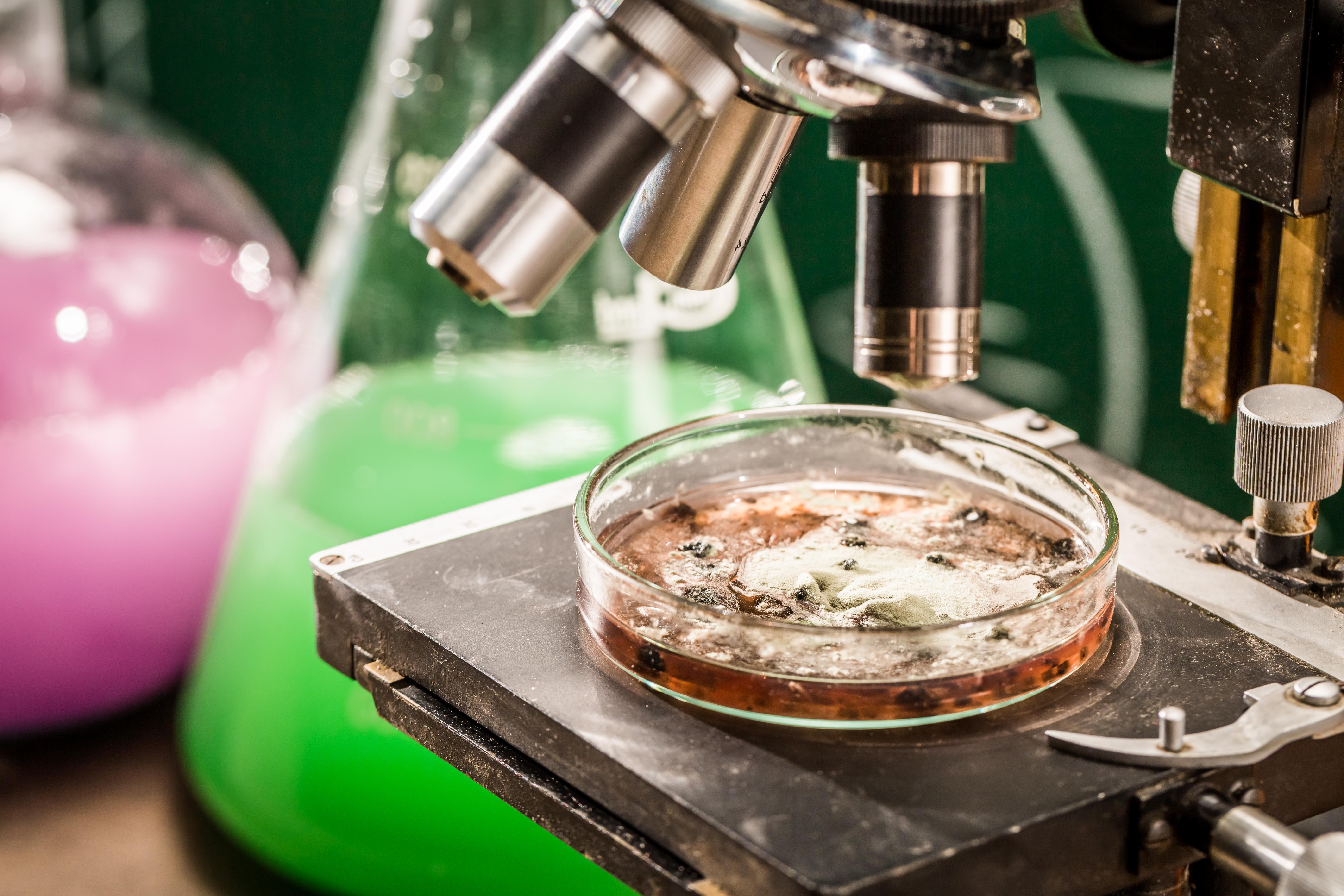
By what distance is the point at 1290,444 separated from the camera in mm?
772

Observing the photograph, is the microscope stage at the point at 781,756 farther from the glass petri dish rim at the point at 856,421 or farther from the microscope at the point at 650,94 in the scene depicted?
the microscope at the point at 650,94

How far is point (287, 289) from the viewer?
209 centimetres

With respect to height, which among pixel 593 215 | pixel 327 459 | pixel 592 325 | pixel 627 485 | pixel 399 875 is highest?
pixel 593 215

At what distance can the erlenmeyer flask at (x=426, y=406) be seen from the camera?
4.87 feet

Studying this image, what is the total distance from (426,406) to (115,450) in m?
0.47

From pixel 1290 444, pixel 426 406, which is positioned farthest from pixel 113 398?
pixel 1290 444

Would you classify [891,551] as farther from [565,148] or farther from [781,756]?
[565,148]

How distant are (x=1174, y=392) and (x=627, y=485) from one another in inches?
37.4

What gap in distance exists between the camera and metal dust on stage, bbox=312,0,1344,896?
2.01ft

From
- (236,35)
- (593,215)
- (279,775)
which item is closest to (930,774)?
(593,215)

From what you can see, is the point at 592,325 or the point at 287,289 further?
the point at 287,289

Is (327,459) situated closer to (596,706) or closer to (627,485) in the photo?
(627,485)

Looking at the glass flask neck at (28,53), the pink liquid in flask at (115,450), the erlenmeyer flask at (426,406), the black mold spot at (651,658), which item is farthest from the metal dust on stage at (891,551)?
the glass flask neck at (28,53)

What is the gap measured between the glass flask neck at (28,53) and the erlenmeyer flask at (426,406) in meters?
1.00
